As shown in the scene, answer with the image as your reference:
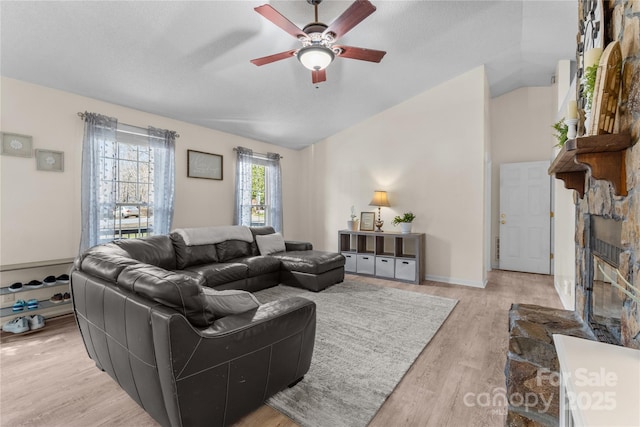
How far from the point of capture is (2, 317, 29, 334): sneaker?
9.17 feet

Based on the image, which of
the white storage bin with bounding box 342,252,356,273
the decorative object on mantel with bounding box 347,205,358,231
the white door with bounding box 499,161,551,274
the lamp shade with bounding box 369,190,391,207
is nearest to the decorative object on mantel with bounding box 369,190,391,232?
the lamp shade with bounding box 369,190,391,207

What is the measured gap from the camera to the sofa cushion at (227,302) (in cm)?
165

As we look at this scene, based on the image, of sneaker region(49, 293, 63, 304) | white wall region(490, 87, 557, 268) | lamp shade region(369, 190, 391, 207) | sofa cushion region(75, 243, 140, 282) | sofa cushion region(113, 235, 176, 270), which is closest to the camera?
sofa cushion region(75, 243, 140, 282)

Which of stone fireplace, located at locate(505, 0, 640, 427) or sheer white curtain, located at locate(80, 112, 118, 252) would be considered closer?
stone fireplace, located at locate(505, 0, 640, 427)

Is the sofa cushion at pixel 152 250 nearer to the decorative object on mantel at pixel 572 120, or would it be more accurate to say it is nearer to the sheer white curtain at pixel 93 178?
the sheer white curtain at pixel 93 178

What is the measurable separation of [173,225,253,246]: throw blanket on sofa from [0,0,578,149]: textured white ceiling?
170cm

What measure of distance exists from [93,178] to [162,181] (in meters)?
0.81

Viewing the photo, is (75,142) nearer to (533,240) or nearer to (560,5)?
(560,5)

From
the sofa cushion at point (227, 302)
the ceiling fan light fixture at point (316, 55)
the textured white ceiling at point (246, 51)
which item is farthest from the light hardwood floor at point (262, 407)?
the textured white ceiling at point (246, 51)

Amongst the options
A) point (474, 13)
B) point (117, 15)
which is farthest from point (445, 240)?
point (117, 15)

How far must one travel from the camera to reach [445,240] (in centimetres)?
479

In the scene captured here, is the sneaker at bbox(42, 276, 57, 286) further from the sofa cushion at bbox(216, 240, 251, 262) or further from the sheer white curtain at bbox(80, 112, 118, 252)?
the sofa cushion at bbox(216, 240, 251, 262)

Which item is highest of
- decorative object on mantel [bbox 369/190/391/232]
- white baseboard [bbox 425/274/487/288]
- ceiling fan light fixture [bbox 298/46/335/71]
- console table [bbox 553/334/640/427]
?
ceiling fan light fixture [bbox 298/46/335/71]

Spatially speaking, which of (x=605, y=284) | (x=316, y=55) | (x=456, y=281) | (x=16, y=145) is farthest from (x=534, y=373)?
→ (x=16, y=145)
